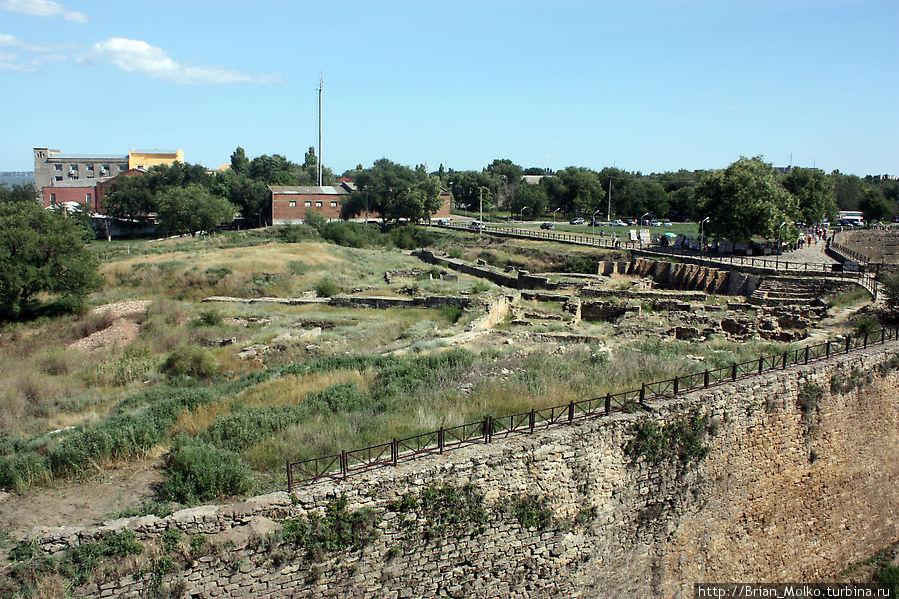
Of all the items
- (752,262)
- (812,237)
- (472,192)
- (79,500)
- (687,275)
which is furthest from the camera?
(472,192)

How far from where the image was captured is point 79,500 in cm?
905

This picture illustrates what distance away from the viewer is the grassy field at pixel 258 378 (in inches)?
405

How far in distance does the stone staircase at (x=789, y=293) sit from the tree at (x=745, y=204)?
961 cm

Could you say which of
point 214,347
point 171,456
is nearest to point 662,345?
point 171,456

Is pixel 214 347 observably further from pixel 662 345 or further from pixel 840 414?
pixel 840 414

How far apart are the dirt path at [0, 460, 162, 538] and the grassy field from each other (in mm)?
275

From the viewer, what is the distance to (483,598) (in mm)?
9281

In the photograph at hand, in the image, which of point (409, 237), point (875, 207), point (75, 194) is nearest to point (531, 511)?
point (409, 237)

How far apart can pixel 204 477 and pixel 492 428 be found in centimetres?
429

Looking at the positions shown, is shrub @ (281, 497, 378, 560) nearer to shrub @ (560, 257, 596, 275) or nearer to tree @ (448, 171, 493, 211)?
shrub @ (560, 257, 596, 275)

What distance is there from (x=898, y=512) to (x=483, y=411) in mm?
10969

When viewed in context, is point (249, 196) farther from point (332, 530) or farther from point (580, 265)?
point (332, 530)

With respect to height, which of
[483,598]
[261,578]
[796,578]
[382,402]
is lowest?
[796,578]

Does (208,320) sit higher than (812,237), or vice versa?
(812,237)
